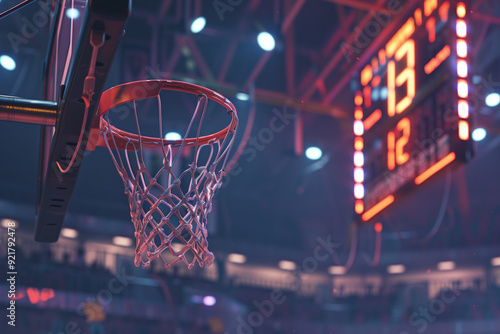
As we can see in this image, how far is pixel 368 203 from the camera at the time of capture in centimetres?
572

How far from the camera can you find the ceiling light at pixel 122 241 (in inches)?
509

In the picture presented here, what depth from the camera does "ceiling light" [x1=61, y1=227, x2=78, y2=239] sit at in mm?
12121

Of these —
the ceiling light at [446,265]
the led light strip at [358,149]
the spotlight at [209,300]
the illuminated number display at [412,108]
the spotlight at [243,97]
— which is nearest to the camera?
the illuminated number display at [412,108]

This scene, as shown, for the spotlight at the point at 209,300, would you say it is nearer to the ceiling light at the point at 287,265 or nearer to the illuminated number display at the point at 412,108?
the ceiling light at the point at 287,265

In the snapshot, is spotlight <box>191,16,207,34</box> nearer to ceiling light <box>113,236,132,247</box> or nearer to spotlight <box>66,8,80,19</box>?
spotlight <box>66,8,80,19</box>

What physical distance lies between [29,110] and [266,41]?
408 cm

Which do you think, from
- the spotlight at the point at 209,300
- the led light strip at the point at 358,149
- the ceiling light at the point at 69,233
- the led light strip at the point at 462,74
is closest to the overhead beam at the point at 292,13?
the led light strip at the point at 358,149

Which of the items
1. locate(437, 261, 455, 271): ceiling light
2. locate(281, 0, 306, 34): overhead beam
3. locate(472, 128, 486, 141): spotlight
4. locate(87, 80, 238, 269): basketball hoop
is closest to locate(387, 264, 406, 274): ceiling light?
locate(437, 261, 455, 271): ceiling light

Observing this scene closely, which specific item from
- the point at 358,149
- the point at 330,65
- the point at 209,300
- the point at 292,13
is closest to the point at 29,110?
the point at 358,149

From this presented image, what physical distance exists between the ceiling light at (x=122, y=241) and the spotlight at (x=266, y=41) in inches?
302

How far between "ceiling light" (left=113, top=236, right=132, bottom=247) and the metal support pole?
10.7 meters

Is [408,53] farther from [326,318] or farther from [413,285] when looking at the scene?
[413,285]

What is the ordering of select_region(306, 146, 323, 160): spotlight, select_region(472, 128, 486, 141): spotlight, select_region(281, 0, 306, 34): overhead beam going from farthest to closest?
select_region(472, 128, 486, 141): spotlight
select_region(306, 146, 323, 160): spotlight
select_region(281, 0, 306, 34): overhead beam

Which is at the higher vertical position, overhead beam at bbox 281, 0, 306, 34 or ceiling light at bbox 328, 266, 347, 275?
overhead beam at bbox 281, 0, 306, 34
